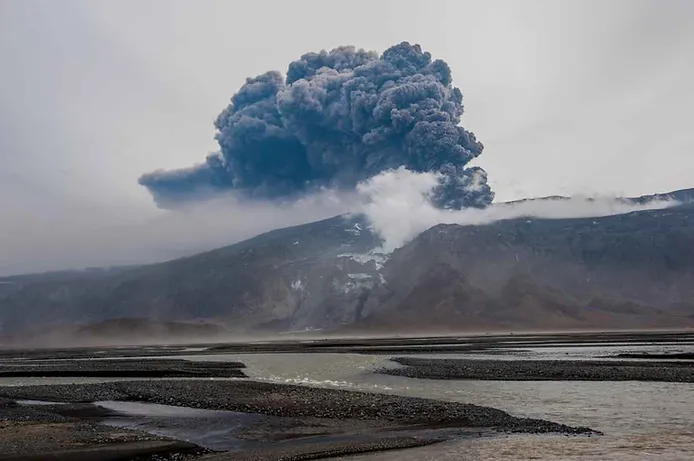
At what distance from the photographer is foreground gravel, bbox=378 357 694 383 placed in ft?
187

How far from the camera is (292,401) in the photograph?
44.6 m

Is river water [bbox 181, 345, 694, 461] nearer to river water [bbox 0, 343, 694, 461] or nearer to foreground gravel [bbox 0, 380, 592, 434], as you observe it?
river water [bbox 0, 343, 694, 461]

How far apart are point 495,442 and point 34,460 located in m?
20.0

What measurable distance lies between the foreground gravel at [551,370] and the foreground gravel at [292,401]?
17481 millimetres

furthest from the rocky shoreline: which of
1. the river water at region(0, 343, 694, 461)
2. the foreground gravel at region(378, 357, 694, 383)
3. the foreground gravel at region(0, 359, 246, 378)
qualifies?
the foreground gravel at region(378, 357, 694, 383)

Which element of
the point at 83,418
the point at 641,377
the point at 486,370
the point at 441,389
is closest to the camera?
the point at 83,418

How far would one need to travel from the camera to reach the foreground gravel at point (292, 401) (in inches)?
1437

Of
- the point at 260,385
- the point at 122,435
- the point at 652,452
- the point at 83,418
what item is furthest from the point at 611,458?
the point at 260,385

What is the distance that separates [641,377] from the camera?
56031 millimetres

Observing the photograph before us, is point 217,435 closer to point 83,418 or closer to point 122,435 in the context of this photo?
point 122,435

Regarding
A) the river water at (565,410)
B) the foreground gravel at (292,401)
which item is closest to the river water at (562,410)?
the river water at (565,410)

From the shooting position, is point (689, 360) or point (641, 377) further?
point (689, 360)

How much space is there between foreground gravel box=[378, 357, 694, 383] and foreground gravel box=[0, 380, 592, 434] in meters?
17.5

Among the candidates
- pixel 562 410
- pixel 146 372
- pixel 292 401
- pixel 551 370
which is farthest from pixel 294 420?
pixel 146 372
